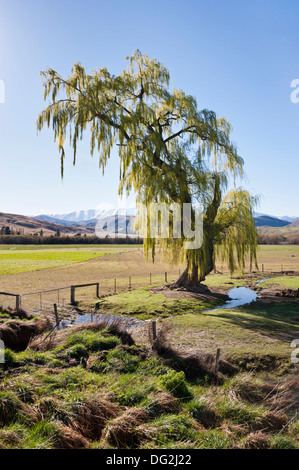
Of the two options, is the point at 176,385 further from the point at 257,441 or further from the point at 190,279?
the point at 190,279

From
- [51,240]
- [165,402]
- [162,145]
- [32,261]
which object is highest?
[162,145]

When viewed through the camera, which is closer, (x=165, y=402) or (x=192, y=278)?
(x=165, y=402)

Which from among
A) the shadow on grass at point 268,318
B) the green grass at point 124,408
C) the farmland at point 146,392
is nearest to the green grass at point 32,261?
the shadow on grass at point 268,318

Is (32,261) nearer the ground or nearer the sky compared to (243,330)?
nearer the ground

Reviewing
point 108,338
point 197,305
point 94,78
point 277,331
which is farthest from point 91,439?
point 94,78

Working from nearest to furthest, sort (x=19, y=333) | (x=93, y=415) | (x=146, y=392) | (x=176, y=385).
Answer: (x=93, y=415)
(x=146, y=392)
(x=176, y=385)
(x=19, y=333)

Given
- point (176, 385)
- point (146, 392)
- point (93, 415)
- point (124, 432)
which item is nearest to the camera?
point (124, 432)

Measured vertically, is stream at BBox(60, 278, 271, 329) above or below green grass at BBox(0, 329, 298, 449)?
below

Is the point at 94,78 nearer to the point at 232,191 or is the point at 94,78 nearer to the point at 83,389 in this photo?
the point at 232,191

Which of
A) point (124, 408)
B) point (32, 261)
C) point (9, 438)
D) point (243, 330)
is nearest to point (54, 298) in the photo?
point (243, 330)

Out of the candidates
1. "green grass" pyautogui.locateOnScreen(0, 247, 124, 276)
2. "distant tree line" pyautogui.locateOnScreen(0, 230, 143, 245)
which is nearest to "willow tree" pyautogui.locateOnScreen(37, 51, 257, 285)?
"green grass" pyautogui.locateOnScreen(0, 247, 124, 276)

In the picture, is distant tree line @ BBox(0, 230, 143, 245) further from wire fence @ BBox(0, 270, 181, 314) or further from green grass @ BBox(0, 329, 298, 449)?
green grass @ BBox(0, 329, 298, 449)

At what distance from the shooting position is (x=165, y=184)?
2069 centimetres

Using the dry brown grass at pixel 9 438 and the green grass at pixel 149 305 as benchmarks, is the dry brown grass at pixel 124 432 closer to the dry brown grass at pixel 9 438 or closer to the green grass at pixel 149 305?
the dry brown grass at pixel 9 438
